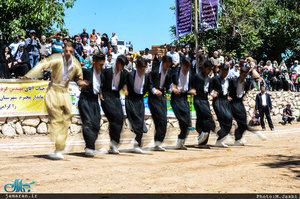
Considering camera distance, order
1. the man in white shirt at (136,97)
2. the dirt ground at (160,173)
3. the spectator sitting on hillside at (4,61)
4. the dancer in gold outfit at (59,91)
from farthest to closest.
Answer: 1. the spectator sitting on hillside at (4,61)
2. the man in white shirt at (136,97)
3. the dancer in gold outfit at (59,91)
4. the dirt ground at (160,173)

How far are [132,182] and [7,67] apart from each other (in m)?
9.74

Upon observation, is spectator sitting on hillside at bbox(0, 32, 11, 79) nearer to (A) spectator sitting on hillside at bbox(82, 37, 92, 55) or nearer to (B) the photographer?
(B) the photographer

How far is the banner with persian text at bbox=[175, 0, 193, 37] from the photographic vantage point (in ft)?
54.1

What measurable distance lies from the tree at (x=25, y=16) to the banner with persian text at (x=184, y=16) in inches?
255

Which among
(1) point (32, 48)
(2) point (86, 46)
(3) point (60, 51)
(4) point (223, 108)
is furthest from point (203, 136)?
(2) point (86, 46)

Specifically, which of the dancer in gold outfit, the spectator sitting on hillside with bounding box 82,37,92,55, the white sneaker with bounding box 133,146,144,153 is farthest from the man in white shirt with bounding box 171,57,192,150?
the spectator sitting on hillside with bounding box 82,37,92,55

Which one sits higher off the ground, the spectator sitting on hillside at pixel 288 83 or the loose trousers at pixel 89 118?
the spectator sitting on hillside at pixel 288 83

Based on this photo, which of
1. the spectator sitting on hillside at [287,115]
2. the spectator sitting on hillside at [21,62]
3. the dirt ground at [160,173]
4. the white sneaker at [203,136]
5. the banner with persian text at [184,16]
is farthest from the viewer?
the spectator sitting on hillside at [287,115]

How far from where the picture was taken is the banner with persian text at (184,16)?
16.5 meters

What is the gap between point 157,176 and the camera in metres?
5.53

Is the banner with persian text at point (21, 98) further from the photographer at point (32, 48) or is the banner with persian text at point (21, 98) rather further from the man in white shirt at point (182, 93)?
the man in white shirt at point (182, 93)

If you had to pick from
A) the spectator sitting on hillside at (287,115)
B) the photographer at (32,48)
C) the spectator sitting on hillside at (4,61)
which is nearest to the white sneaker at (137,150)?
the photographer at (32,48)

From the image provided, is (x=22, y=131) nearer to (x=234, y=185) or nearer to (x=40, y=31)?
(x=40, y=31)

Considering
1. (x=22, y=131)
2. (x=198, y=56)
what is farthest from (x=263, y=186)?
(x=198, y=56)
